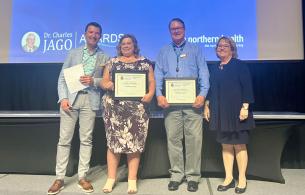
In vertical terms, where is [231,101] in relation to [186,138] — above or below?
above

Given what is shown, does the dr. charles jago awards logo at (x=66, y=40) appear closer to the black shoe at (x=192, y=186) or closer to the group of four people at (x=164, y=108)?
the group of four people at (x=164, y=108)

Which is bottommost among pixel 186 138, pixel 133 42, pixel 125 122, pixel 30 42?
pixel 186 138

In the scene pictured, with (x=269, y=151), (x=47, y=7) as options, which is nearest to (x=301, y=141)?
(x=269, y=151)

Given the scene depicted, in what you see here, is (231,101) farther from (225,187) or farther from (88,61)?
(88,61)

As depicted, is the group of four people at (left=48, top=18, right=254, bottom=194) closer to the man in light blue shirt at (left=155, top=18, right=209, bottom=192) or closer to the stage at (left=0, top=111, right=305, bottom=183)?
the man in light blue shirt at (left=155, top=18, right=209, bottom=192)

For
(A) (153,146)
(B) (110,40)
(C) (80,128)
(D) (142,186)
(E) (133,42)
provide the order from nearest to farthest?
(E) (133,42) → (C) (80,128) → (D) (142,186) → (A) (153,146) → (B) (110,40)

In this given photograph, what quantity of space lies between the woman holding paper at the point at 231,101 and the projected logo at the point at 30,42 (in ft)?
6.58

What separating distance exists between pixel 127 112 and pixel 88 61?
548mm

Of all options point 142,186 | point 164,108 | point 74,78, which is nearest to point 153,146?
point 142,186

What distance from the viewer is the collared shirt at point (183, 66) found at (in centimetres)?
264

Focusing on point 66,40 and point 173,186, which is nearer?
point 173,186

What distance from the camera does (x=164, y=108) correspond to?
265 cm

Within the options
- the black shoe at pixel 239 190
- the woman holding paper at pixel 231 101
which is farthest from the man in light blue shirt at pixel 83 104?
the black shoe at pixel 239 190

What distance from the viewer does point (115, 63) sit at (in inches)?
102
